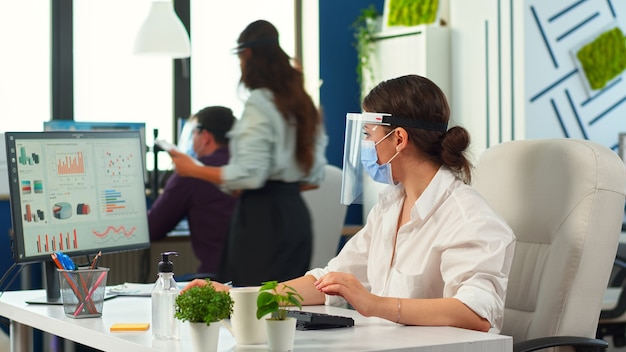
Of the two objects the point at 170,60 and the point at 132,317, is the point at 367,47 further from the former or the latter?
the point at 132,317

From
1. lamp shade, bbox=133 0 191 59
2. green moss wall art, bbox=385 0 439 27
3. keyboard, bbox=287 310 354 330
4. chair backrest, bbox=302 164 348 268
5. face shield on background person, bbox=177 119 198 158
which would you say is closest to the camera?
keyboard, bbox=287 310 354 330

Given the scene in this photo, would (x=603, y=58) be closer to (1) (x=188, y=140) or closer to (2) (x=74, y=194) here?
(1) (x=188, y=140)

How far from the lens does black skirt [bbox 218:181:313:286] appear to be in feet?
11.1

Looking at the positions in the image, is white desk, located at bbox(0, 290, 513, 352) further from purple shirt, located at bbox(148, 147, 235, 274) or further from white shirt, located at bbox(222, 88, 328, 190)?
purple shirt, located at bbox(148, 147, 235, 274)

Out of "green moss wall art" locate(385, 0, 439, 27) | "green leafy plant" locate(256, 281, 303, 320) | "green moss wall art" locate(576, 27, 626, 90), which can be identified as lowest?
"green leafy plant" locate(256, 281, 303, 320)

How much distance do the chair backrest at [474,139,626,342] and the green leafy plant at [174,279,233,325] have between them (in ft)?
2.89

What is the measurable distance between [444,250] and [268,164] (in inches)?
58.6

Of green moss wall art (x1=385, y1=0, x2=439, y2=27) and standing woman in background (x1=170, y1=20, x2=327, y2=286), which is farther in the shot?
green moss wall art (x1=385, y1=0, x2=439, y2=27)

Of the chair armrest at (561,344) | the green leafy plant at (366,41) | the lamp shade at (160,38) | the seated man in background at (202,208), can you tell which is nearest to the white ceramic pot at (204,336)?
the chair armrest at (561,344)

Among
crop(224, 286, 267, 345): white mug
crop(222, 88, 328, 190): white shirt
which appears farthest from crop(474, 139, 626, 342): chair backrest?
crop(222, 88, 328, 190): white shirt

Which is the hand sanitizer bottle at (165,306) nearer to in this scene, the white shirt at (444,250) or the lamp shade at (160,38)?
the white shirt at (444,250)

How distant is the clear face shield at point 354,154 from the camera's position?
205 centimetres

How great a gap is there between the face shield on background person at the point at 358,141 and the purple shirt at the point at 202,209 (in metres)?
1.82

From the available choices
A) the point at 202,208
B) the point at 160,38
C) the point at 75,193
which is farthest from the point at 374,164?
the point at 160,38
